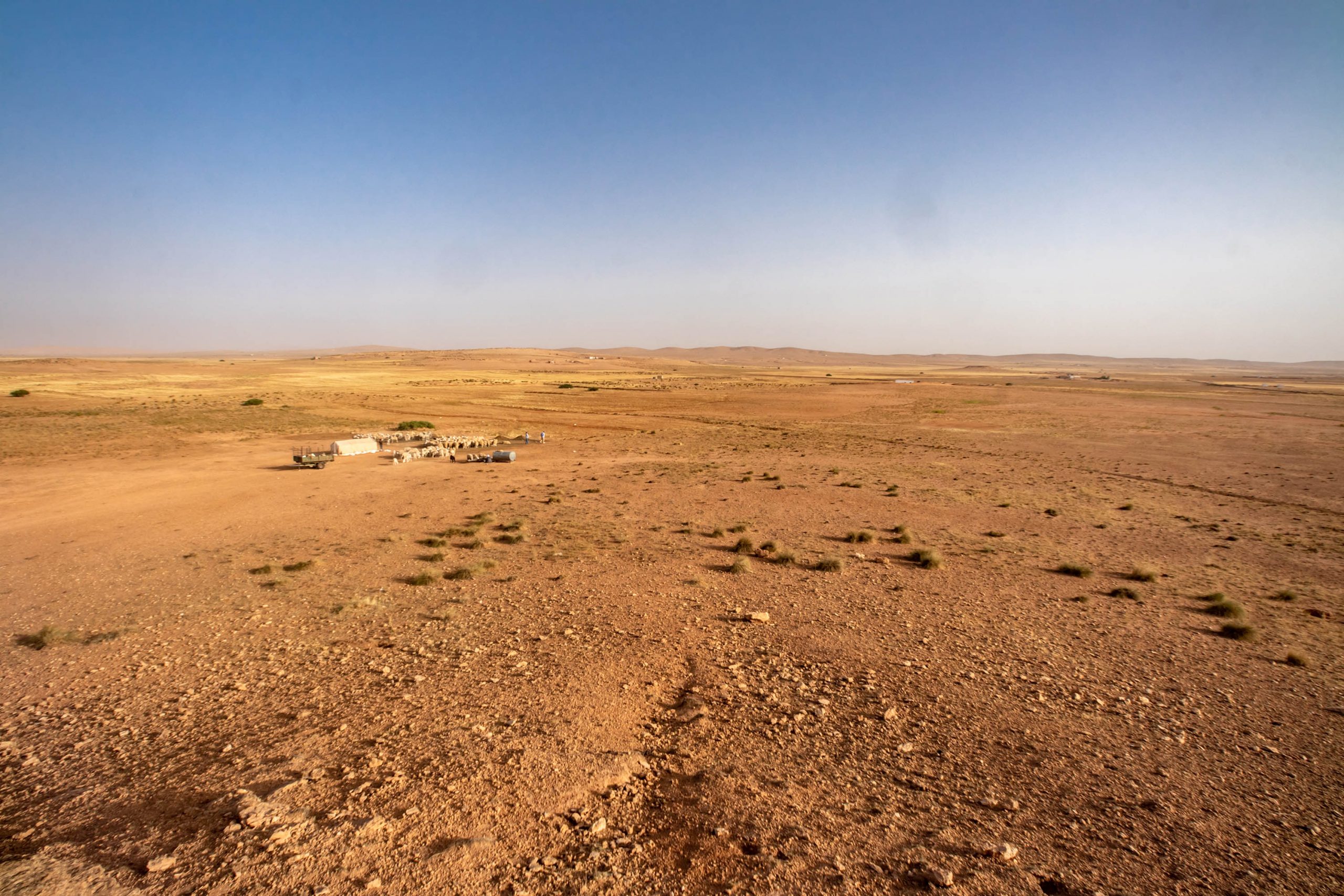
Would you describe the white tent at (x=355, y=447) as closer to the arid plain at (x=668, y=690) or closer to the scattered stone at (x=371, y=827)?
the arid plain at (x=668, y=690)

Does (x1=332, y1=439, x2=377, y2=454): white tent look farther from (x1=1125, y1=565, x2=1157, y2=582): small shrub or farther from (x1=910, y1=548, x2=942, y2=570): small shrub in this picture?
(x1=1125, y1=565, x2=1157, y2=582): small shrub

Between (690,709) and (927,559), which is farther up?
(927,559)

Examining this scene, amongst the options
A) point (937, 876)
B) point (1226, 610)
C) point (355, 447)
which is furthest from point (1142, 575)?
point (355, 447)

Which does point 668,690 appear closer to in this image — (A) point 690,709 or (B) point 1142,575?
(A) point 690,709

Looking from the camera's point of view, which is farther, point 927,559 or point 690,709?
point 927,559

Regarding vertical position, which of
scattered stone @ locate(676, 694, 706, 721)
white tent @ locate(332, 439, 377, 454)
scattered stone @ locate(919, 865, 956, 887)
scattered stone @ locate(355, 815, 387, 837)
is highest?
white tent @ locate(332, 439, 377, 454)

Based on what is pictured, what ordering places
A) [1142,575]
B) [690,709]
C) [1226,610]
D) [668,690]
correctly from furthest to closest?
1. [1142,575]
2. [1226,610]
3. [668,690]
4. [690,709]

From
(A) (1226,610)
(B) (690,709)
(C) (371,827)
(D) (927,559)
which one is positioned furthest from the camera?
(D) (927,559)

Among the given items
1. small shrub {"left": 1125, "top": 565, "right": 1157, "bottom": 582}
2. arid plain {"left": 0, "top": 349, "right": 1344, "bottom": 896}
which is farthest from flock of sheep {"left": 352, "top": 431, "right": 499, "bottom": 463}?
small shrub {"left": 1125, "top": 565, "right": 1157, "bottom": 582}

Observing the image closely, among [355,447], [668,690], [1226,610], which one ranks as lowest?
[668,690]
